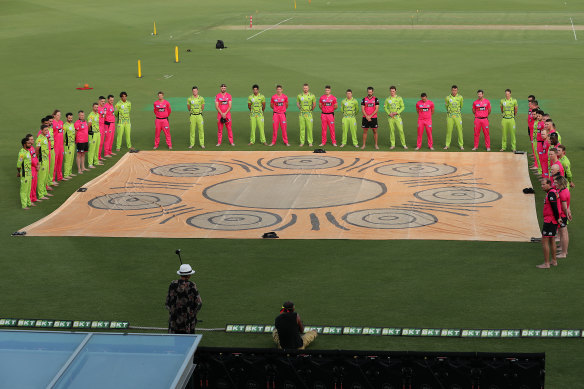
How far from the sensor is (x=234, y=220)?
76.9 ft

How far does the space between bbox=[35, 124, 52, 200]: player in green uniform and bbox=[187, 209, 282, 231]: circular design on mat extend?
490 cm

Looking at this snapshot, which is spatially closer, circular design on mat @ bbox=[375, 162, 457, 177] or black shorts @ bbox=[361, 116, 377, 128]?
circular design on mat @ bbox=[375, 162, 457, 177]

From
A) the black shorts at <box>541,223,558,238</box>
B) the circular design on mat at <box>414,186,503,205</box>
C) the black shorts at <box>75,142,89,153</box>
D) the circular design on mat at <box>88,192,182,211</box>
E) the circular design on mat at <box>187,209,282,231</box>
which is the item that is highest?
the black shorts at <box>75,142,89,153</box>

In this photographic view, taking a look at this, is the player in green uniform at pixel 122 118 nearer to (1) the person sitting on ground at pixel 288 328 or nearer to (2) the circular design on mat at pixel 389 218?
(2) the circular design on mat at pixel 389 218

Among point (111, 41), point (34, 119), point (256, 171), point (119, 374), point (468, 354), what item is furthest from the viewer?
point (111, 41)

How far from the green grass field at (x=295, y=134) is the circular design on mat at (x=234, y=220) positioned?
1.35m

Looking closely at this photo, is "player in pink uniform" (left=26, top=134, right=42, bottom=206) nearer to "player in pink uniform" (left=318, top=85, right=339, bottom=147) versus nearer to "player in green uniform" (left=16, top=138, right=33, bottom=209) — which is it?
"player in green uniform" (left=16, top=138, right=33, bottom=209)

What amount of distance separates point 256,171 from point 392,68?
73.2ft

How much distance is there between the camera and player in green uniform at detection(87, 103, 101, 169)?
29.0 metres

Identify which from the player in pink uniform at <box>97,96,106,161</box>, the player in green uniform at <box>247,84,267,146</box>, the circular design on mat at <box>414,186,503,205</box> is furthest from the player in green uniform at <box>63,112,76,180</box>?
the circular design on mat at <box>414,186,503,205</box>

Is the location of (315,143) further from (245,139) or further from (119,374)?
(119,374)

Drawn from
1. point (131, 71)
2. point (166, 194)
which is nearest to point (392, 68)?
point (131, 71)

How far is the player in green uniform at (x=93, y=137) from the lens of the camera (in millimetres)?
29017

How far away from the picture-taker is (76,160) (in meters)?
29.6
